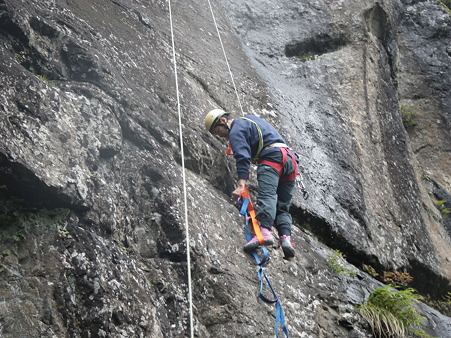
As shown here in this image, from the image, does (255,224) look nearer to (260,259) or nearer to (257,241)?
(257,241)

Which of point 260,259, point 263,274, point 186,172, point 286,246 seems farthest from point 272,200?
point 186,172

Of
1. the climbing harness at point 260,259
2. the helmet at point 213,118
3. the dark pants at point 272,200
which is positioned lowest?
the climbing harness at point 260,259

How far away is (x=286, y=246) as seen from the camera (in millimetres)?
6730

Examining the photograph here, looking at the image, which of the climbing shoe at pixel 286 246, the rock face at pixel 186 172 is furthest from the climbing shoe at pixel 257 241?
the climbing shoe at pixel 286 246

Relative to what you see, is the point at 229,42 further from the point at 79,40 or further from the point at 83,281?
the point at 83,281

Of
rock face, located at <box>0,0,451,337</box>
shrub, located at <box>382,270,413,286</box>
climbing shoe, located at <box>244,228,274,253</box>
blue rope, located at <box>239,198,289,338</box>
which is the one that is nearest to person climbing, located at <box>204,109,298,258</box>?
climbing shoe, located at <box>244,228,274,253</box>

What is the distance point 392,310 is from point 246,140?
3123mm

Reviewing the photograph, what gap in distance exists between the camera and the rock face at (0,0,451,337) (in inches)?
193

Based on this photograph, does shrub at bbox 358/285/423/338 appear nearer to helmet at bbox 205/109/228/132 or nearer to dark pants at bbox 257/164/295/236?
dark pants at bbox 257/164/295/236

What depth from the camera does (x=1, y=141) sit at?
15.9ft

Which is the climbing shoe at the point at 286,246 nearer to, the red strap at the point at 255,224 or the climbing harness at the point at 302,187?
the red strap at the point at 255,224

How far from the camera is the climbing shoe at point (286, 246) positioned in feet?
22.1

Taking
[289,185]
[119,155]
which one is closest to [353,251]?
[289,185]

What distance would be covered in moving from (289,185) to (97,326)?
334 centimetres
